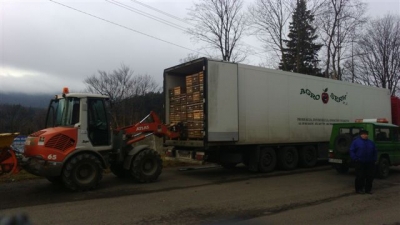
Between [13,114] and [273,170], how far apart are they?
21.4 meters

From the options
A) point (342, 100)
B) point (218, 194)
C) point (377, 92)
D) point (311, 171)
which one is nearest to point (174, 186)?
point (218, 194)

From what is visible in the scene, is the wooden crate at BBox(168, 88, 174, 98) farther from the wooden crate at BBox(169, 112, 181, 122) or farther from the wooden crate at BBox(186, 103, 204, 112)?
the wooden crate at BBox(186, 103, 204, 112)

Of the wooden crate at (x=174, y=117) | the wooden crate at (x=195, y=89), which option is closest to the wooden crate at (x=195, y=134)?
the wooden crate at (x=174, y=117)

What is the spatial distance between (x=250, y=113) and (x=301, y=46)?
88.3 ft

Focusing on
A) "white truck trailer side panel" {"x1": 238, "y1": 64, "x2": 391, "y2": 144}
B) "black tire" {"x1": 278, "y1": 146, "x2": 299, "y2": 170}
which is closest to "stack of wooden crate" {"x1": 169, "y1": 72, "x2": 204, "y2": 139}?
"white truck trailer side panel" {"x1": 238, "y1": 64, "x2": 391, "y2": 144}

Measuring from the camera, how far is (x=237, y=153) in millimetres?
12430

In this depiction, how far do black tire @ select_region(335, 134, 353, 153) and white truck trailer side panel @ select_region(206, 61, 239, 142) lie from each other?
3637mm

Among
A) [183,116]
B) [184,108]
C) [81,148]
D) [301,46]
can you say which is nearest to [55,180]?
[81,148]

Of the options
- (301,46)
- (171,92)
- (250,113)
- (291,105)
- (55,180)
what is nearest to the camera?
(55,180)

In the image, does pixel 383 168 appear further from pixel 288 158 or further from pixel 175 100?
pixel 175 100

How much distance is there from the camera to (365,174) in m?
9.22

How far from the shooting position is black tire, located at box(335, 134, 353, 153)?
11797mm

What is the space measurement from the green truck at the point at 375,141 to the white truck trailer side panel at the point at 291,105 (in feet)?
5.78

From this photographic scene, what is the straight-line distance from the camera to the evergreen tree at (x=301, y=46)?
114 feet
